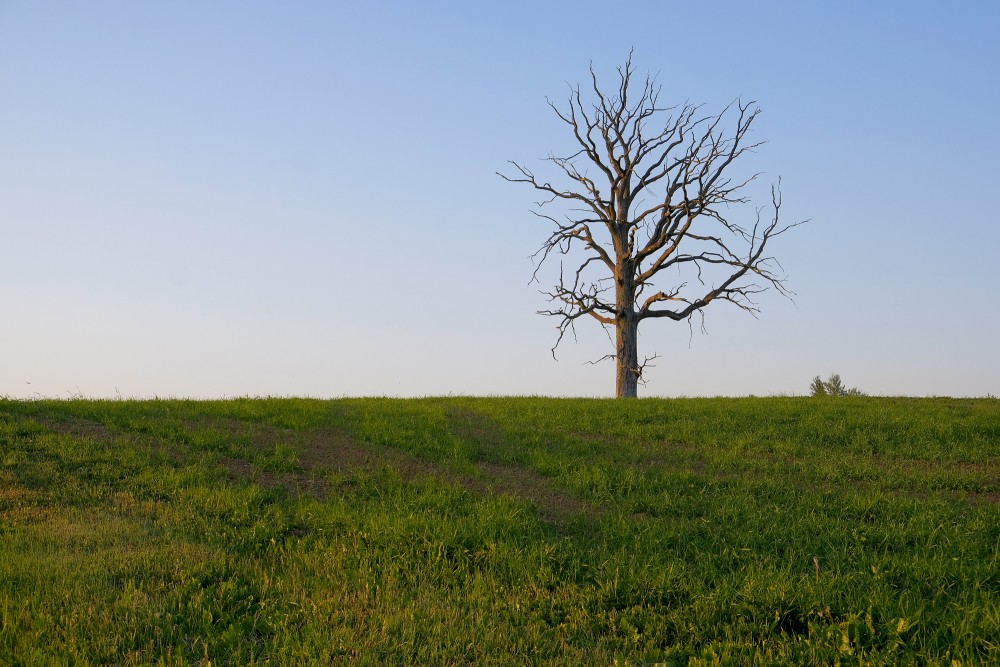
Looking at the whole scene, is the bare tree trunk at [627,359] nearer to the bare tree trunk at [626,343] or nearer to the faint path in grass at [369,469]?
the bare tree trunk at [626,343]

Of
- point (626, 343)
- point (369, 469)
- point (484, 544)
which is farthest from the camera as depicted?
point (626, 343)

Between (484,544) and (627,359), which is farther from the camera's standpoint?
(627,359)

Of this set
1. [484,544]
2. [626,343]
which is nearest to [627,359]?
[626,343]

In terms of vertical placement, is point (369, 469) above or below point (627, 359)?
below

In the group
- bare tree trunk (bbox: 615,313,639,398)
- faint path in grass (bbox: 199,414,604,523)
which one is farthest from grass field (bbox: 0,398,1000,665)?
bare tree trunk (bbox: 615,313,639,398)

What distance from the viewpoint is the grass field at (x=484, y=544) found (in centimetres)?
639

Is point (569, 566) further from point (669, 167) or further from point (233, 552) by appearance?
point (669, 167)

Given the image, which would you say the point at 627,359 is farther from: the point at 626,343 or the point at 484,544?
the point at 484,544

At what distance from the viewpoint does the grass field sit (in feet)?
21.0

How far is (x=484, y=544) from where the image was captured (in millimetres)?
8625

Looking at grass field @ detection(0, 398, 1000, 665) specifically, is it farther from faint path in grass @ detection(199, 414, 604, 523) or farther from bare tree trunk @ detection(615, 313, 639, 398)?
bare tree trunk @ detection(615, 313, 639, 398)

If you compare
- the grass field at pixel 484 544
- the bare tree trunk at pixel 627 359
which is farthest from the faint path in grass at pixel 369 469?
the bare tree trunk at pixel 627 359

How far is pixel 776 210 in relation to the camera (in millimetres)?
28812

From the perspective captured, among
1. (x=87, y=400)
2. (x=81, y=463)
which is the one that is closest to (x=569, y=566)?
(x=81, y=463)
